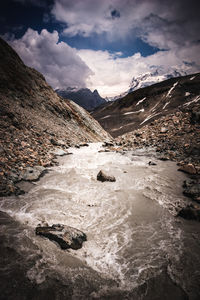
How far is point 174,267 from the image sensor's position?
3.01 m

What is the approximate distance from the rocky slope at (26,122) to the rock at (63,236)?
2.43 meters

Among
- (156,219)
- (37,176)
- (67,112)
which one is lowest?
(156,219)

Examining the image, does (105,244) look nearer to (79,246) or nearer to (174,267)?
(79,246)

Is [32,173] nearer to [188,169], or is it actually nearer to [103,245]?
[103,245]

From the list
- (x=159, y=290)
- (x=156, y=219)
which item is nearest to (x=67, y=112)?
(x=156, y=219)

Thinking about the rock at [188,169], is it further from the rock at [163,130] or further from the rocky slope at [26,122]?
the rocky slope at [26,122]

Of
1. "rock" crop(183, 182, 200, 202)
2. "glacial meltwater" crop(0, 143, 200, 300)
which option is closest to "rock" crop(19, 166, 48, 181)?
"glacial meltwater" crop(0, 143, 200, 300)

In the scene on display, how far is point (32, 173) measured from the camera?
21.6 feet

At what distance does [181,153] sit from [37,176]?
9354 mm

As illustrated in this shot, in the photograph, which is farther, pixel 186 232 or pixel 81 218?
pixel 81 218

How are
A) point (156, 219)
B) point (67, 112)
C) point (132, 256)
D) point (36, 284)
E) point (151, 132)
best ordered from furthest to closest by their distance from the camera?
1. point (67, 112)
2. point (151, 132)
3. point (156, 219)
4. point (132, 256)
5. point (36, 284)

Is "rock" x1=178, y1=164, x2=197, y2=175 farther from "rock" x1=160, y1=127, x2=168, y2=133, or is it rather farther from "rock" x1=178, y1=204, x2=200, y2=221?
"rock" x1=160, y1=127, x2=168, y2=133

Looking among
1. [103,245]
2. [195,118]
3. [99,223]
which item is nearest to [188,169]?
[99,223]

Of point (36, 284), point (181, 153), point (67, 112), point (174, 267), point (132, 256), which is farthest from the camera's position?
point (67, 112)
